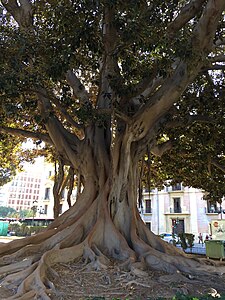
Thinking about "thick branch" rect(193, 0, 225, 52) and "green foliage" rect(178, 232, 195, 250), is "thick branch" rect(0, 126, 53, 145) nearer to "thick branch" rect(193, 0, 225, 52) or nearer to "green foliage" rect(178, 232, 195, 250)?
"thick branch" rect(193, 0, 225, 52)

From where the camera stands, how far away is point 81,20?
15.6ft

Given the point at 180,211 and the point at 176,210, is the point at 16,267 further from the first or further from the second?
the point at 176,210

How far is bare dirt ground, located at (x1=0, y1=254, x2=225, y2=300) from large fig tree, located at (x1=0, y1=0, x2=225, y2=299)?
8.3 inches

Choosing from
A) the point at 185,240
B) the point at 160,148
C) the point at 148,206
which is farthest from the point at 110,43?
the point at 148,206

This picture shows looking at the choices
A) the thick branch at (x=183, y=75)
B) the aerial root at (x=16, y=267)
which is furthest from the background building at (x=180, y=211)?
the aerial root at (x=16, y=267)

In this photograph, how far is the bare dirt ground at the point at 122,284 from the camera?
146 inches

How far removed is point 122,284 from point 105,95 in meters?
3.41

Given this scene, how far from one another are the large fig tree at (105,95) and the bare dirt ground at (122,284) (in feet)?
0.69

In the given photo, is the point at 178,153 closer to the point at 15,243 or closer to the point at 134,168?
the point at 134,168

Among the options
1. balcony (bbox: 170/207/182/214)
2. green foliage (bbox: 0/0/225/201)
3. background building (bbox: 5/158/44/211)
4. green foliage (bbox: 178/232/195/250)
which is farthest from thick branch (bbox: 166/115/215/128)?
background building (bbox: 5/158/44/211)

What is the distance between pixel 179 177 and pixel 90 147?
6.27 meters

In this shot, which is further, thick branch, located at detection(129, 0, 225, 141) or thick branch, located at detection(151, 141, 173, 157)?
thick branch, located at detection(151, 141, 173, 157)

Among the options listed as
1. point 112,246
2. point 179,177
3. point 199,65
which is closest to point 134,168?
point 112,246

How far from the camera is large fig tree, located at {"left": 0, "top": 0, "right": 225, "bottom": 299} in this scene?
15.3 feet
